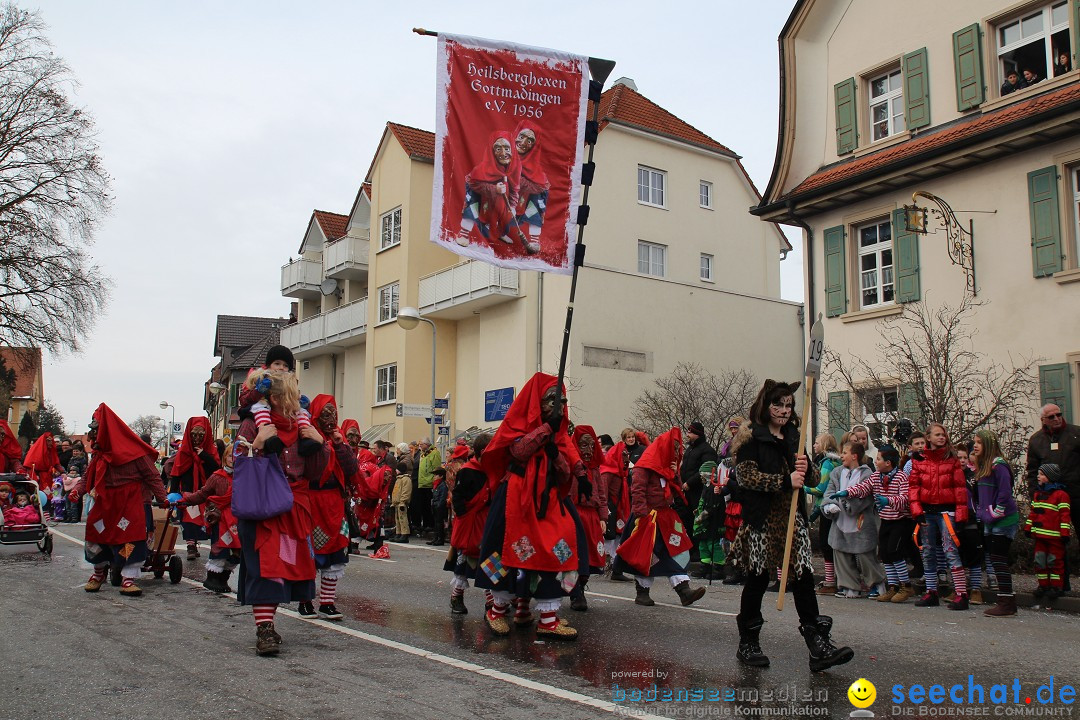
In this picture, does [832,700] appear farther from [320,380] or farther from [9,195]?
[320,380]

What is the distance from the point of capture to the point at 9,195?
32000 mm

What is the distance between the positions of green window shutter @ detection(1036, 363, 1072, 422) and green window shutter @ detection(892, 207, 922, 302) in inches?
110

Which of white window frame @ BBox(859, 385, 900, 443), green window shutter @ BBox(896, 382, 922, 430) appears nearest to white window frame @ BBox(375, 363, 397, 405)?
white window frame @ BBox(859, 385, 900, 443)

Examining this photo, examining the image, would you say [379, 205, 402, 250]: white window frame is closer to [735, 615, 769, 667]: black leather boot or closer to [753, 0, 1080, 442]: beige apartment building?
[753, 0, 1080, 442]: beige apartment building

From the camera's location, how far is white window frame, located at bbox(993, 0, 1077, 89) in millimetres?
17000

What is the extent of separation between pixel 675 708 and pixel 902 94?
55.8 feet

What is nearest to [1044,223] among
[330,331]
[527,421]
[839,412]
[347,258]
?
[839,412]

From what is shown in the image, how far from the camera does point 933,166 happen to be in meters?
18.1

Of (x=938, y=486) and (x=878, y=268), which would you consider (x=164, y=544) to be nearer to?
(x=938, y=486)

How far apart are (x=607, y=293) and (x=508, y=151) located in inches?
808

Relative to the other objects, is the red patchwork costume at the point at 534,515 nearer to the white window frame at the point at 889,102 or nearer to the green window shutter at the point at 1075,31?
the green window shutter at the point at 1075,31

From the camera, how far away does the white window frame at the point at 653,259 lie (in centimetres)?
3137

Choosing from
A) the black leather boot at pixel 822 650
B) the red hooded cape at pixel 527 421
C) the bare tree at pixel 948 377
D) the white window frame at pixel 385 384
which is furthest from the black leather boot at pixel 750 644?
the white window frame at pixel 385 384

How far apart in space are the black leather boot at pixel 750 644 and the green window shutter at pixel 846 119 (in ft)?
51.7
